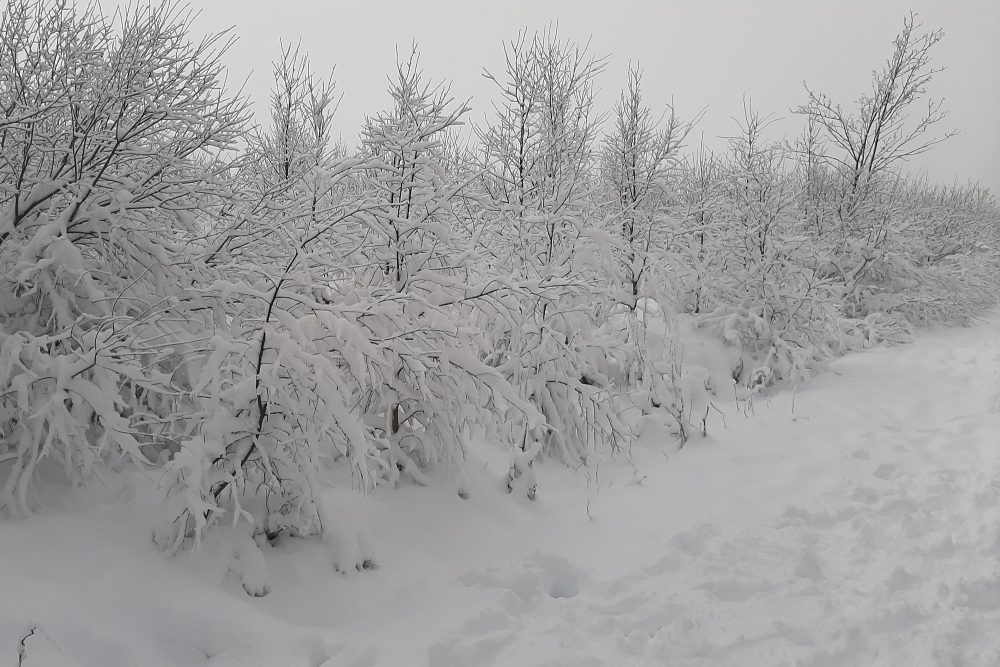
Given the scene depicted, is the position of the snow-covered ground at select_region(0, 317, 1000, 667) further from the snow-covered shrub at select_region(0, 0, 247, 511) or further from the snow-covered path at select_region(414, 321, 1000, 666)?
the snow-covered shrub at select_region(0, 0, 247, 511)

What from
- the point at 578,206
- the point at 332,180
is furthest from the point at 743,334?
the point at 332,180

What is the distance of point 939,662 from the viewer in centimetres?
244

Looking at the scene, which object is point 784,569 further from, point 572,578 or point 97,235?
point 97,235

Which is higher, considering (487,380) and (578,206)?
(578,206)

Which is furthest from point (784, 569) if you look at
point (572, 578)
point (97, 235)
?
point (97, 235)

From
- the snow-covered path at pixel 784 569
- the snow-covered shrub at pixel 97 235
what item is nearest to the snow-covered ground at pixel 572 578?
the snow-covered path at pixel 784 569

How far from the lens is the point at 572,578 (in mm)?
3367

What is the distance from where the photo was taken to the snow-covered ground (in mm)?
2471

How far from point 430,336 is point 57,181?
2.14 m

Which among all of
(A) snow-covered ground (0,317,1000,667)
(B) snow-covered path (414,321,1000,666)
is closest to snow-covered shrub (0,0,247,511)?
(A) snow-covered ground (0,317,1000,667)

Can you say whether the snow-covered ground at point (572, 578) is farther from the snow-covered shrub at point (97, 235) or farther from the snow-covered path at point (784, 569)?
the snow-covered shrub at point (97, 235)

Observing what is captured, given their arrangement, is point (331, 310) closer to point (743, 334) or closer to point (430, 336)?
point (430, 336)

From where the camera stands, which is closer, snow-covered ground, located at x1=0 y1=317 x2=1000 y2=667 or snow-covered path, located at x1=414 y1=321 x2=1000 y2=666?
snow-covered ground, located at x1=0 y1=317 x2=1000 y2=667

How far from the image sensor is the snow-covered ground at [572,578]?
8.11 ft
